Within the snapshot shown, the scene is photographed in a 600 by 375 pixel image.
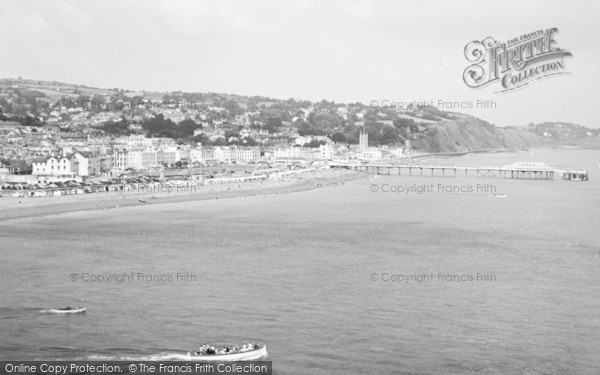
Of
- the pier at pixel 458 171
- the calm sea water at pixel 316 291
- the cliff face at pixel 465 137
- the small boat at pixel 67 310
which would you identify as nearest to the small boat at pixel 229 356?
the calm sea water at pixel 316 291

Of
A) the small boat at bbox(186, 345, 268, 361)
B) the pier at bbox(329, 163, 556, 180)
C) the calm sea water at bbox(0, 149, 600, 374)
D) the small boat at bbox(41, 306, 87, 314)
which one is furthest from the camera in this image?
the pier at bbox(329, 163, 556, 180)

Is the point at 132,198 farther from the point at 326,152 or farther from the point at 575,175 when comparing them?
the point at 326,152

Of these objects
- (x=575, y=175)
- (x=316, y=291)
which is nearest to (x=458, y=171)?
(x=575, y=175)

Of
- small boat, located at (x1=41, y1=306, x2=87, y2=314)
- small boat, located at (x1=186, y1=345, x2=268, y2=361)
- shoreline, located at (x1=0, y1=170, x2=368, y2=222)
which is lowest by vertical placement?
small boat, located at (x1=186, y1=345, x2=268, y2=361)

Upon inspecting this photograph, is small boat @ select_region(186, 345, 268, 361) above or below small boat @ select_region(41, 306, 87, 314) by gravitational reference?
below

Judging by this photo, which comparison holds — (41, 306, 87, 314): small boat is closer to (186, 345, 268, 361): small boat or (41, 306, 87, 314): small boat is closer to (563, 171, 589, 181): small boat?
(186, 345, 268, 361): small boat

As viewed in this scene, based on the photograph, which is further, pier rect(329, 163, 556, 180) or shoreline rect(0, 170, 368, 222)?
pier rect(329, 163, 556, 180)

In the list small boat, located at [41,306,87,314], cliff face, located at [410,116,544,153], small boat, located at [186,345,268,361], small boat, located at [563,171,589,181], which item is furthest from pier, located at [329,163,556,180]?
small boat, located at [186,345,268,361]
